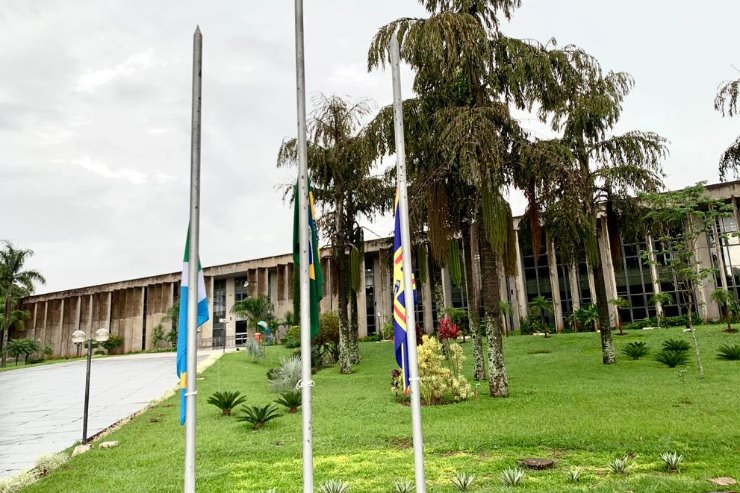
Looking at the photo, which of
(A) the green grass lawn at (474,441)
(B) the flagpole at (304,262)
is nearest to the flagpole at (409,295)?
(B) the flagpole at (304,262)

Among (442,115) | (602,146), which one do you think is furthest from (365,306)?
(442,115)

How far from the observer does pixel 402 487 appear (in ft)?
21.0

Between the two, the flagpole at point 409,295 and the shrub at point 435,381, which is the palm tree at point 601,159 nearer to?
the shrub at point 435,381

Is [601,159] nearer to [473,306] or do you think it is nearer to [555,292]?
[473,306]

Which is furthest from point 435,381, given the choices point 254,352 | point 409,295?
point 254,352

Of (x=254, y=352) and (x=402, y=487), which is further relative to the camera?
(x=254, y=352)

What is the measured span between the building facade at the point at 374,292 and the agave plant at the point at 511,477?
14.0m

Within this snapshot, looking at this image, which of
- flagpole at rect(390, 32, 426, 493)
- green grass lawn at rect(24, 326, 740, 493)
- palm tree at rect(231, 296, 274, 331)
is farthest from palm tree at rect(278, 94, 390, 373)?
palm tree at rect(231, 296, 274, 331)

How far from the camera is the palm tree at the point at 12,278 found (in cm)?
4906

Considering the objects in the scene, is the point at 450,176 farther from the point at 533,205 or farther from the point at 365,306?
the point at 365,306

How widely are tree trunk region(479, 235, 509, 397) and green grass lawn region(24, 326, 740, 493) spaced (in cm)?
47

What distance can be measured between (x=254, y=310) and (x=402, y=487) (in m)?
39.1

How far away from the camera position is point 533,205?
14461mm

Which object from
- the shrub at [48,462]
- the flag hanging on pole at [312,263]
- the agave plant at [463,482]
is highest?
the flag hanging on pole at [312,263]
